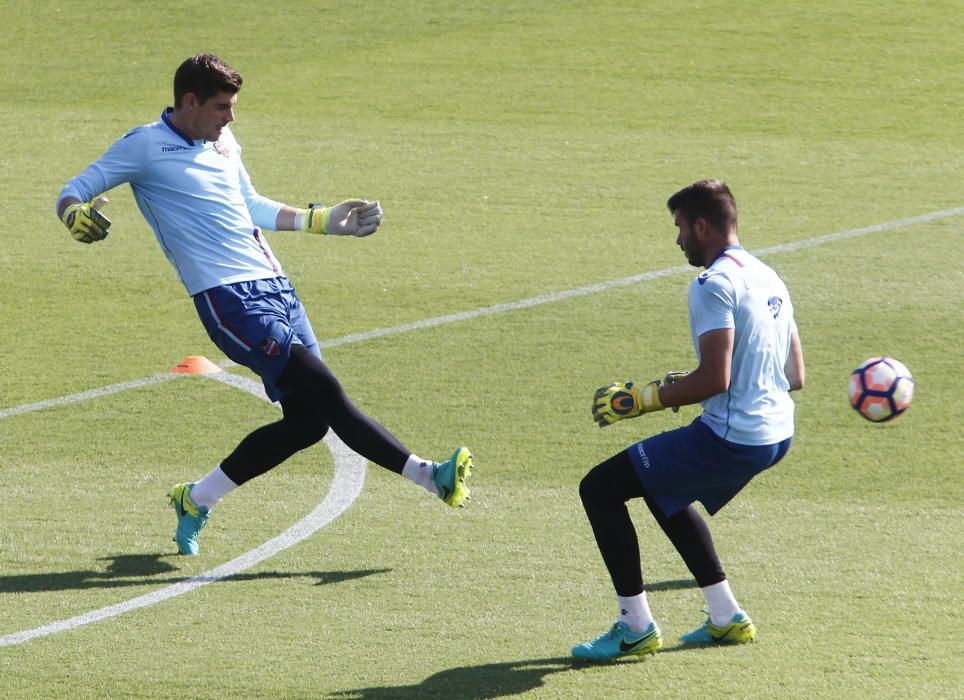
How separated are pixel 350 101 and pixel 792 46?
5976mm

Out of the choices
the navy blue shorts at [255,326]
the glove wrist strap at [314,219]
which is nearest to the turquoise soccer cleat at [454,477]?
the navy blue shorts at [255,326]

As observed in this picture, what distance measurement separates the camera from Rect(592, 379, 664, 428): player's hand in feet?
18.4

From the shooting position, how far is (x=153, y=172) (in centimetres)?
708

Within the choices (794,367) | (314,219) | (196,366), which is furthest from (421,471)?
(196,366)

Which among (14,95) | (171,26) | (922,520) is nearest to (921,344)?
(922,520)

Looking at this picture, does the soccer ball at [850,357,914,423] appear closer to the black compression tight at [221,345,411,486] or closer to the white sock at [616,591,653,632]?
the white sock at [616,591,653,632]

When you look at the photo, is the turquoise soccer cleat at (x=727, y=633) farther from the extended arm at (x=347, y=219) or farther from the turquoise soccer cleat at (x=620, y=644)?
the extended arm at (x=347, y=219)

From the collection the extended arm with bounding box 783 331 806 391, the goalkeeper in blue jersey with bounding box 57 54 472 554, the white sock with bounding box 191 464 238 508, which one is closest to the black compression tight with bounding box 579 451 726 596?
the extended arm with bounding box 783 331 806 391

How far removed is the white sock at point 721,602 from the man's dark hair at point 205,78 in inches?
122

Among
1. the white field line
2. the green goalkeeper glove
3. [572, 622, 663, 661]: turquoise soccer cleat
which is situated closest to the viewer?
[572, 622, 663, 661]: turquoise soccer cleat

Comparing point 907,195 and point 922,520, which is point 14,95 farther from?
point 922,520

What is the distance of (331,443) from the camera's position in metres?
8.65

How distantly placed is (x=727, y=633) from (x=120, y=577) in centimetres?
268

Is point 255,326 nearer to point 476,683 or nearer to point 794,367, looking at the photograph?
point 476,683
